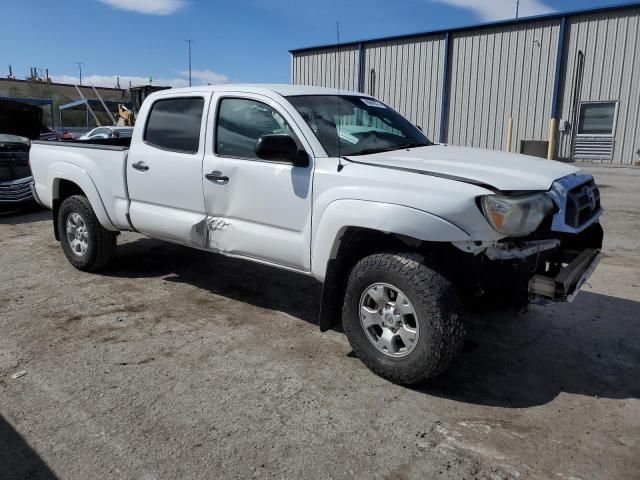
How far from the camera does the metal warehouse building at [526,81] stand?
1597cm

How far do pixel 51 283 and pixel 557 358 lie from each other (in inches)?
188

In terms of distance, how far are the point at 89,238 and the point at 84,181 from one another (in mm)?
593

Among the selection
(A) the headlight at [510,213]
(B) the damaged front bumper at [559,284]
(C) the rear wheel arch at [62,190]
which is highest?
(A) the headlight at [510,213]

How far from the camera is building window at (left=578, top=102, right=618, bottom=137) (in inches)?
642

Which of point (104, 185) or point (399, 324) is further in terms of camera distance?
point (104, 185)

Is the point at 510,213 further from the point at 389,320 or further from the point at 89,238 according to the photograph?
the point at 89,238

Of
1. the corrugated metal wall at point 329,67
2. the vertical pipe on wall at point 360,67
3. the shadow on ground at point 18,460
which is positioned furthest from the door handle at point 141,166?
the corrugated metal wall at point 329,67

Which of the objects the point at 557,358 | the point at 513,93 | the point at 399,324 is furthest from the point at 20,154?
the point at 513,93

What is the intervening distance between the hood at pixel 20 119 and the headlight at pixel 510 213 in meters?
9.99

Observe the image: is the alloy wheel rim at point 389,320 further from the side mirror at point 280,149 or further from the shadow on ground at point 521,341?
the side mirror at point 280,149

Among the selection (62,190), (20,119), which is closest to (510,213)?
(62,190)

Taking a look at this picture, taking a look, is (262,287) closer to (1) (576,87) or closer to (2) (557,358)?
(2) (557,358)

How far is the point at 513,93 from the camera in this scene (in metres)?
17.9

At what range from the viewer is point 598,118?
16.6 meters
